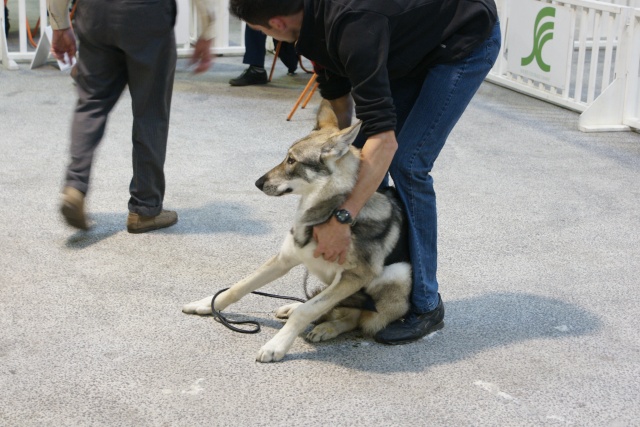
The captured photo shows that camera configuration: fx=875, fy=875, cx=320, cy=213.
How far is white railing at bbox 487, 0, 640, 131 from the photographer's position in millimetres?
6137

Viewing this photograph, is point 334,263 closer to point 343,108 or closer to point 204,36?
point 343,108

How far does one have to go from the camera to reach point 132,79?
394cm

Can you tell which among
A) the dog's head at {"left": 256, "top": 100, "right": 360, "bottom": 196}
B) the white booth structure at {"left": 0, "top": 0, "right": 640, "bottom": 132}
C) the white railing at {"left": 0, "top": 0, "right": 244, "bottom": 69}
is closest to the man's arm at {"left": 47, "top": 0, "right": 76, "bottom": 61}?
the dog's head at {"left": 256, "top": 100, "right": 360, "bottom": 196}

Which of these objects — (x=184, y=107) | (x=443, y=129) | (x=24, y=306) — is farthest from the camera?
(x=184, y=107)

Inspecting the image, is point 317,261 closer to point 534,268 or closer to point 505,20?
point 534,268

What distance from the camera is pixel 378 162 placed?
276cm

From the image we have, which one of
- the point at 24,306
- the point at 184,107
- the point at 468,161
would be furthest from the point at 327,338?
the point at 184,107

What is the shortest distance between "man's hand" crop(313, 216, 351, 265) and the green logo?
4.56 metres

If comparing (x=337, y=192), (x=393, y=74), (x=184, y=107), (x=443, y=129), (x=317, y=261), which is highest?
(x=393, y=74)

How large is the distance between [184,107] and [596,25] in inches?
123

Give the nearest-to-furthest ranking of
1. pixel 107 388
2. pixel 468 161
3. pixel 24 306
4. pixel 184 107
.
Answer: pixel 107 388 → pixel 24 306 → pixel 468 161 → pixel 184 107

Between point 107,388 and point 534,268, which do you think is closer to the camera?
point 107,388

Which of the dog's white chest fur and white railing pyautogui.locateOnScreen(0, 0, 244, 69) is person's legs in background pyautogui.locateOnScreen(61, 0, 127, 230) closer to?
the dog's white chest fur

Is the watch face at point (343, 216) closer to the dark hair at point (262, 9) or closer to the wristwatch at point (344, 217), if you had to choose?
the wristwatch at point (344, 217)
